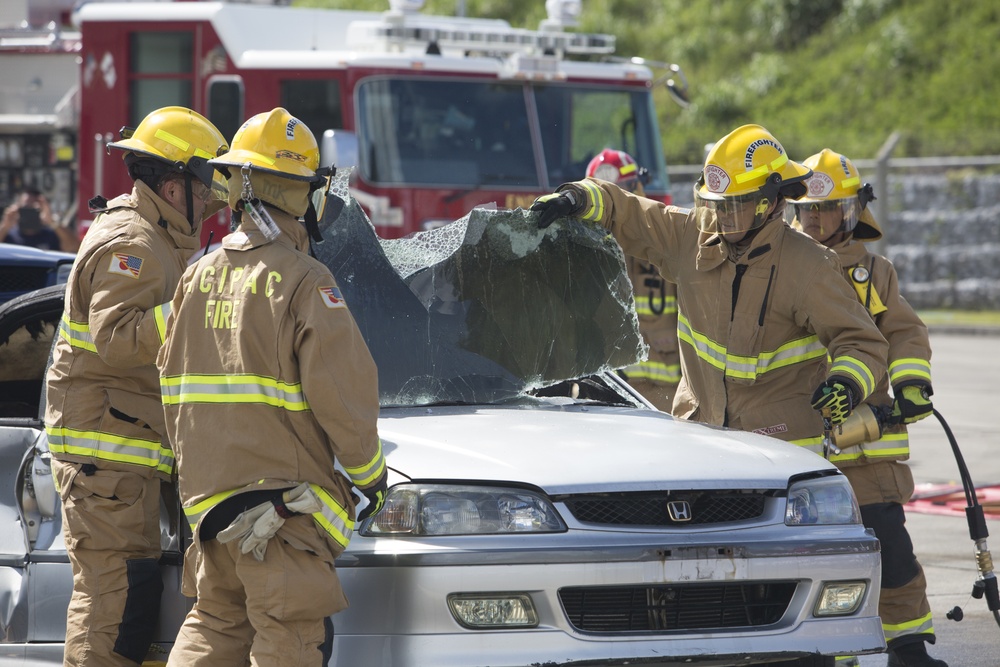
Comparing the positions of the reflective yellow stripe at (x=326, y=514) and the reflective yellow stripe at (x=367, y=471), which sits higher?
the reflective yellow stripe at (x=367, y=471)

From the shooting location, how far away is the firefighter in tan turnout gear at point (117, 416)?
4.20 m

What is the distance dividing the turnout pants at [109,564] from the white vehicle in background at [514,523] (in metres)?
0.08

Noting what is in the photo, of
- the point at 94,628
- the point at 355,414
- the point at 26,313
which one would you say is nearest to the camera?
the point at 355,414

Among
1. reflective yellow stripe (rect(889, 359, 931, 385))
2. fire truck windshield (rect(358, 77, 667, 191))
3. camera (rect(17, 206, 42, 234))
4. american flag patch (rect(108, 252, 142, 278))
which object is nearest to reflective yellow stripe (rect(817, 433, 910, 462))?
reflective yellow stripe (rect(889, 359, 931, 385))

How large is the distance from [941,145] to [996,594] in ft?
59.4

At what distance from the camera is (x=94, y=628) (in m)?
4.20

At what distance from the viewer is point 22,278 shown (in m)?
5.90

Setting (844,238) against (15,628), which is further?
(844,238)

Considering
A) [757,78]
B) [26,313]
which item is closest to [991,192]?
[757,78]

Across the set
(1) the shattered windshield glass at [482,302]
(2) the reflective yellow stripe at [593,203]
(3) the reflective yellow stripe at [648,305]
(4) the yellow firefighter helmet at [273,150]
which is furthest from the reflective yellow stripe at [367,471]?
(3) the reflective yellow stripe at [648,305]

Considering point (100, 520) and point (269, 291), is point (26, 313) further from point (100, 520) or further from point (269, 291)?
point (269, 291)

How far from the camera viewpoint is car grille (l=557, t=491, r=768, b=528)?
3.89m

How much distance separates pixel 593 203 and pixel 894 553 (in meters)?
1.70

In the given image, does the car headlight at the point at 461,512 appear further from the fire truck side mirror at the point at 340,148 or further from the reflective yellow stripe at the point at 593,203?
the fire truck side mirror at the point at 340,148
